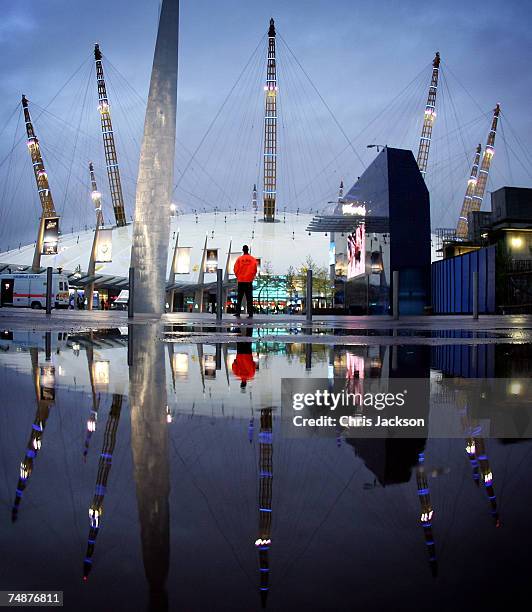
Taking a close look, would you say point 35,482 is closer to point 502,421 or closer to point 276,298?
point 502,421

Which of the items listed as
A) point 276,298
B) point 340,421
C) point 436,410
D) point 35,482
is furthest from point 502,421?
point 276,298

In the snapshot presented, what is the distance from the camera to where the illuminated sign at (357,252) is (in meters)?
32.5

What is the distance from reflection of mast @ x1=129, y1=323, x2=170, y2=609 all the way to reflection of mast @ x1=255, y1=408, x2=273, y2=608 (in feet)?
0.49

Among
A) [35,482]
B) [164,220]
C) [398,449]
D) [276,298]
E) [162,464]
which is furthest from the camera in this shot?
[276,298]

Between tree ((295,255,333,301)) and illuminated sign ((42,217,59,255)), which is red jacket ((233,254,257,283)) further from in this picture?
tree ((295,255,333,301))

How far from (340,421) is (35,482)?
3.45ft

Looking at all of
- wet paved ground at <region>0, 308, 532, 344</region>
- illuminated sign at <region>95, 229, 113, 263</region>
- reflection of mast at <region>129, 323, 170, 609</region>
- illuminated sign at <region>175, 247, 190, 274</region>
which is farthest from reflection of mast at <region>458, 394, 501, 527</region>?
illuminated sign at <region>175, 247, 190, 274</region>

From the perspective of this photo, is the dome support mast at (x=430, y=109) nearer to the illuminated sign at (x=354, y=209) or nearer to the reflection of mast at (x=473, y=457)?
the illuminated sign at (x=354, y=209)

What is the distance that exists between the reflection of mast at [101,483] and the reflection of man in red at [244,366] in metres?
1.07

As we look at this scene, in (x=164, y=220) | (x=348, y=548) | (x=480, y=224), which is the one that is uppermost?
(x=480, y=224)

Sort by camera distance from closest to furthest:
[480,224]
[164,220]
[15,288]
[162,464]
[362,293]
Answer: [162,464] < [164,220] < [362,293] < [15,288] < [480,224]

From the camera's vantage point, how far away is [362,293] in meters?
34.9

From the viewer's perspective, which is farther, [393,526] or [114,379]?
[114,379]

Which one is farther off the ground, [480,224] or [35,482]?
[480,224]
